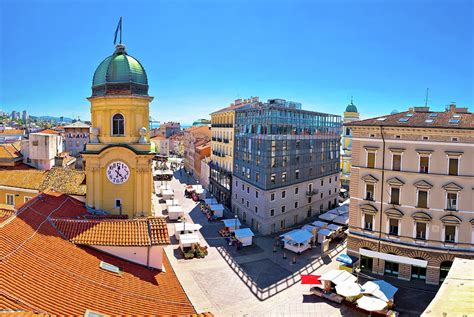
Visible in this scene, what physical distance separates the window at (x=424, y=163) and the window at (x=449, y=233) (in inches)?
209

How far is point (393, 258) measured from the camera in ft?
106

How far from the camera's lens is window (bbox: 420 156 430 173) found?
1236 inches

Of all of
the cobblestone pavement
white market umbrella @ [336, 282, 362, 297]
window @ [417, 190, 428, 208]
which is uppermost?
window @ [417, 190, 428, 208]

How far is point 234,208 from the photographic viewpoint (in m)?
55.2

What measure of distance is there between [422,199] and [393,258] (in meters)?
6.08

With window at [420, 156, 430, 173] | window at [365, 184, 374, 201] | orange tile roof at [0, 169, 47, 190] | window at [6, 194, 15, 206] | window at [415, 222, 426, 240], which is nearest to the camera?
window at [420, 156, 430, 173]

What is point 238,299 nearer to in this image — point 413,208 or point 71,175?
point 413,208

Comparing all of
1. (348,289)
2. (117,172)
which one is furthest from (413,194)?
(117,172)

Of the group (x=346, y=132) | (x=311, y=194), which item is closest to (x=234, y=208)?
(x=311, y=194)

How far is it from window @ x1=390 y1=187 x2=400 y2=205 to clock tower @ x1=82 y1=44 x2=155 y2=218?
2236cm

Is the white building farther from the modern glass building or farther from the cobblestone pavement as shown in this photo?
the modern glass building

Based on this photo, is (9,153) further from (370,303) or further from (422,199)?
(422,199)

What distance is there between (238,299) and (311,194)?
A: 90.7 feet

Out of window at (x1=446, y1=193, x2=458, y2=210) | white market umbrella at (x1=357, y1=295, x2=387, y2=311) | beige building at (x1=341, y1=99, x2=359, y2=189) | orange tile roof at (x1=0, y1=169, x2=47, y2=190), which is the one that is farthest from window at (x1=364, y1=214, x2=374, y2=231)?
orange tile roof at (x1=0, y1=169, x2=47, y2=190)
